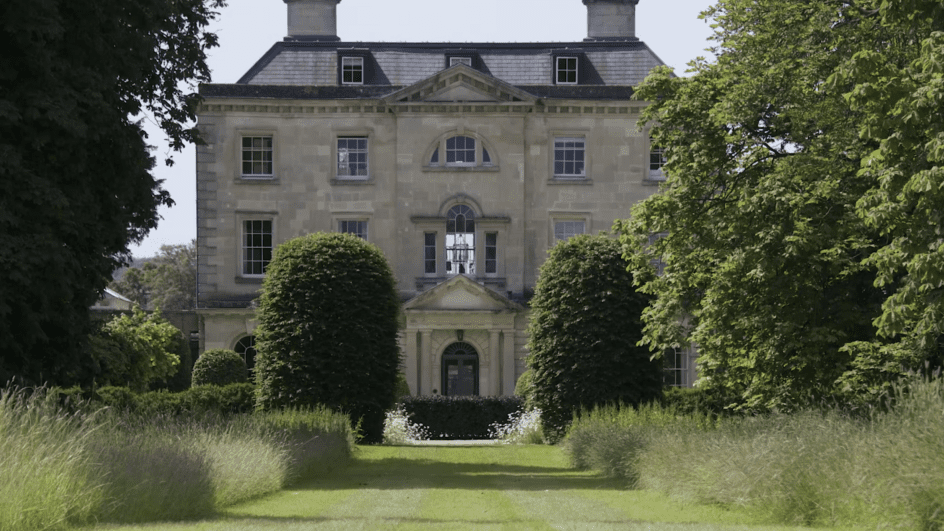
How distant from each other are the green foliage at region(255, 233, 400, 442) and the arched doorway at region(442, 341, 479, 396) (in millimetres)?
16579

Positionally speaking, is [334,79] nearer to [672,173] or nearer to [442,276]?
[442,276]

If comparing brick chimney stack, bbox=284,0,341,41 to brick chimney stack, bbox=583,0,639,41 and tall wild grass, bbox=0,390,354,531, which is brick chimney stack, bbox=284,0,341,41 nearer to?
brick chimney stack, bbox=583,0,639,41

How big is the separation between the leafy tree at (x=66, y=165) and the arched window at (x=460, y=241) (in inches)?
1007

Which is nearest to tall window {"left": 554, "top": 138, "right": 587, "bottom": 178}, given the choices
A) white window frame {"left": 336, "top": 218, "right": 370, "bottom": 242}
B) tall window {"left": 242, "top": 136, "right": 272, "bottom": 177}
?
white window frame {"left": 336, "top": 218, "right": 370, "bottom": 242}

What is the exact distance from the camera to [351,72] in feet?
160

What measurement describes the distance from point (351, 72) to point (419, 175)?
5118 millimetres

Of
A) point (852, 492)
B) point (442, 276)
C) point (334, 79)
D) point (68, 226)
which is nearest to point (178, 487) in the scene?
point (68, 226)

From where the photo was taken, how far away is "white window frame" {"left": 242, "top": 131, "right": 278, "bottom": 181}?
47531 mm

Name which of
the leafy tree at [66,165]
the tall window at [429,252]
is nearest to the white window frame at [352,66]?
the tall window at [429,252]

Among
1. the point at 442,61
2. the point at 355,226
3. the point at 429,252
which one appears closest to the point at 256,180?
the point at 355,226

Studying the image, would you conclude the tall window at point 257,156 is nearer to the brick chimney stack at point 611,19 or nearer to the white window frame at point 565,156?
the white window frame at point 565,156

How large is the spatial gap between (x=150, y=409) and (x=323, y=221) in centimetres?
2316

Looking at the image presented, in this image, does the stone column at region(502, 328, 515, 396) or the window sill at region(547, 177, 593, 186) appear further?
the window sill at region(547, 177, 593, 186)

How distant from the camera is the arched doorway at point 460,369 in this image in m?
46.0
